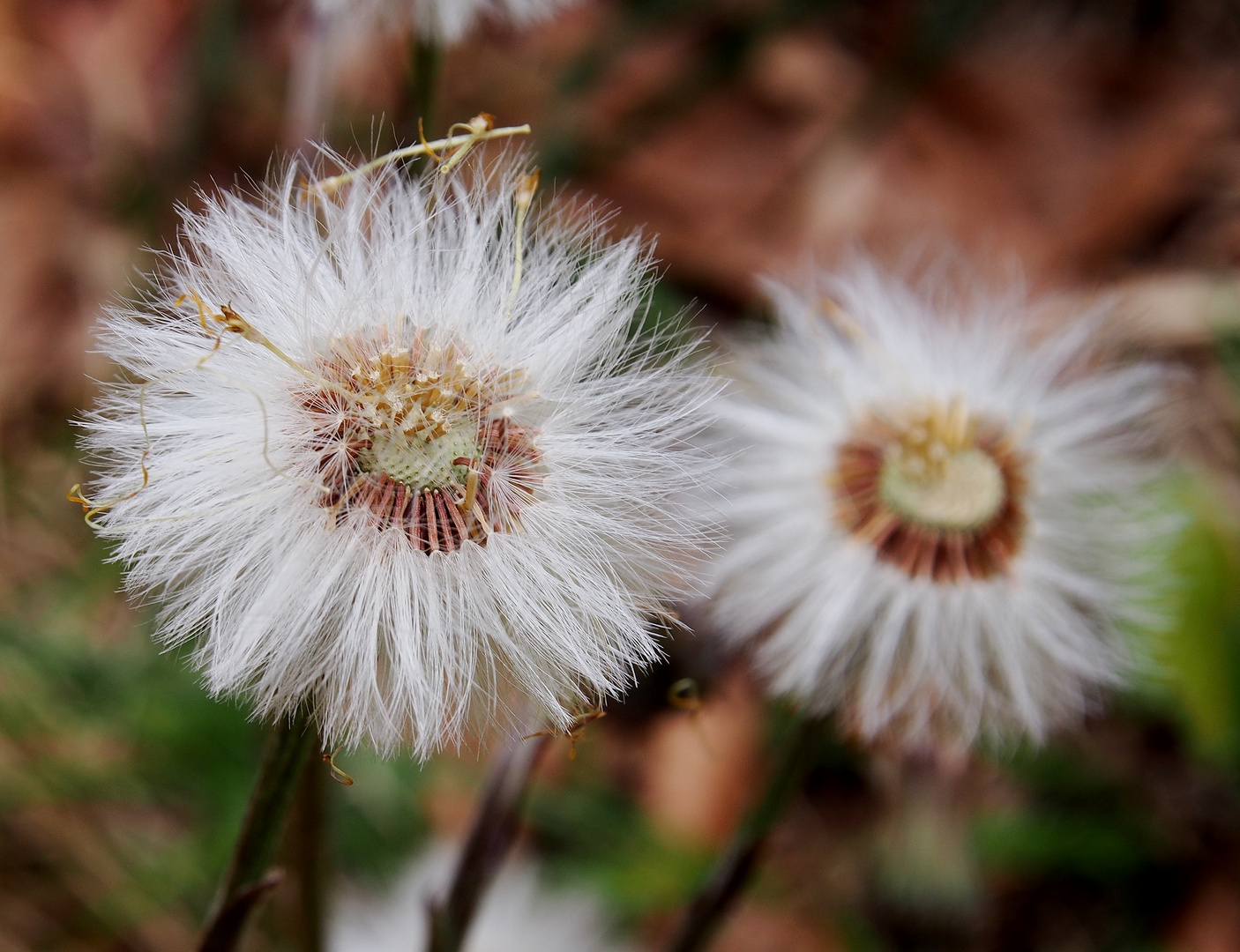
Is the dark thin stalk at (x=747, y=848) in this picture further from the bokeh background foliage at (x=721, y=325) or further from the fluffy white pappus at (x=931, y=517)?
the bokeh background foliage at (x=721, y=325)

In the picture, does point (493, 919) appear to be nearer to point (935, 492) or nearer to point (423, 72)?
point (935, 492)

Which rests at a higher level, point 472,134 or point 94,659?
point 472,134

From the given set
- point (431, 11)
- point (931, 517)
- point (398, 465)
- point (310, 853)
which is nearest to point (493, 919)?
point (310, 853)

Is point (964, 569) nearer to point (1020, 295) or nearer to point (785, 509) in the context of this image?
point (785, 509)

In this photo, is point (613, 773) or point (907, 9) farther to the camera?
point (907, 9)

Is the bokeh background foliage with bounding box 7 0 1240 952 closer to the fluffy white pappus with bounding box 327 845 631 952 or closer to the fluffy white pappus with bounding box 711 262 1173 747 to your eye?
the fluffy white pappus with bounding box 327 845 631 952

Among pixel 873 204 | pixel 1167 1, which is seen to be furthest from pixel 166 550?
pixel 1167 1

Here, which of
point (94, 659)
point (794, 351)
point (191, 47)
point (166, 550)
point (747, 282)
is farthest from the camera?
point (191, 47)

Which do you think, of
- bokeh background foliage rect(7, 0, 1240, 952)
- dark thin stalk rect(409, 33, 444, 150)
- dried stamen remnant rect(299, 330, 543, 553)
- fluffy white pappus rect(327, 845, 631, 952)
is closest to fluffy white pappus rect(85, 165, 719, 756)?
dried stamen remnant rect(299, 330, 543, 553)
